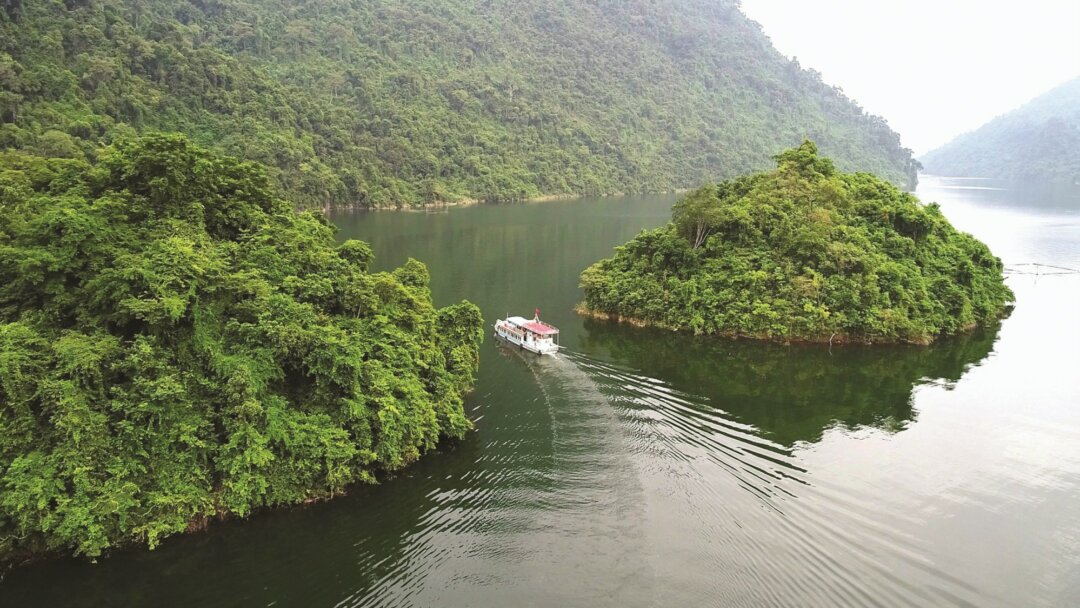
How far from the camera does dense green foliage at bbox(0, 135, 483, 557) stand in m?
13.9

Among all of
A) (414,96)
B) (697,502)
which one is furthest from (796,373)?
(414,96)

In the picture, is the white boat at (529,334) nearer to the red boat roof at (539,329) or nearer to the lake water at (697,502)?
the red boat roof at (539,329)

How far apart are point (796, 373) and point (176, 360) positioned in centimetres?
2705

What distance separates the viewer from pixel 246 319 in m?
17.8

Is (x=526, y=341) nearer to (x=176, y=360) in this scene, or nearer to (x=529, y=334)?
(x=529, y=334)

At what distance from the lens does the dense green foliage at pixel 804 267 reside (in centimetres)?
3491

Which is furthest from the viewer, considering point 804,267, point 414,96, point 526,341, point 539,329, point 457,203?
point 414,96

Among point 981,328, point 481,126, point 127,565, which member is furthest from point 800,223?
point 481,126

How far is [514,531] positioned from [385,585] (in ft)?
12.0

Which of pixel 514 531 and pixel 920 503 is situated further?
pixel 920 503

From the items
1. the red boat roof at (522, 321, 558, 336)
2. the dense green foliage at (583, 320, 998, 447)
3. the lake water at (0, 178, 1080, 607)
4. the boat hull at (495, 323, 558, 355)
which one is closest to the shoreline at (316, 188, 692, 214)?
the boat hull at (495, 323, 558, 355)

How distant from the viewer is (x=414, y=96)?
124812 mm

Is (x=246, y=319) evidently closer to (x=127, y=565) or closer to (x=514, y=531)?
(x=127, y=565)

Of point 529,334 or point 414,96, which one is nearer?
point 529,334
